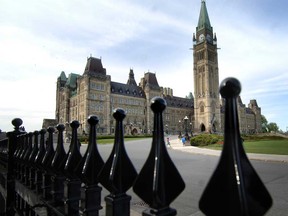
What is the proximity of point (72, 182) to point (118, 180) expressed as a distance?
0.69 m

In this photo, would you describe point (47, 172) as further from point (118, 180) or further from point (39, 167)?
point (118, 180)

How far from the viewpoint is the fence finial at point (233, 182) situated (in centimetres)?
81

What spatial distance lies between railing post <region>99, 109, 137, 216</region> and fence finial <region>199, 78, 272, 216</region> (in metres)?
0.54

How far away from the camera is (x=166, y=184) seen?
3.60 ft

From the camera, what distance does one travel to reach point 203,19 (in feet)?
290

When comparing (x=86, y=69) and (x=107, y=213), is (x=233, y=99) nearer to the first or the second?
(x=107, y=213)

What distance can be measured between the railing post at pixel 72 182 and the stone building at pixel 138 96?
6480 cm

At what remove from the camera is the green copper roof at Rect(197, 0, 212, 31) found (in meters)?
87.7

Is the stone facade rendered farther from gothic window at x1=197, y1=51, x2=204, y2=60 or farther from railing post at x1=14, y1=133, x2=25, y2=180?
railing post at x1=14, y1=133, x2=25, y2=180

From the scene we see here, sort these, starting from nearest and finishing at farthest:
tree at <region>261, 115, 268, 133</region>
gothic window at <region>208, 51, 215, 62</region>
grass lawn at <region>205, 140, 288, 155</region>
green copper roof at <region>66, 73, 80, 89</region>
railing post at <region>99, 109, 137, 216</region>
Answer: railing post at <region>99, 109, 137, 216</region>, grass lawn at <region>205, 140, 288, 155</region>, green copper roof at <region>66, 73, 80, 89</region>, gothic window at <region>208, 51, 215, 62</region>, tree at <region>261, 115, 268, 133</region>

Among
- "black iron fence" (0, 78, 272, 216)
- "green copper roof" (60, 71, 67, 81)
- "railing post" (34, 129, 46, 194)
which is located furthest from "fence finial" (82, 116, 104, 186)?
"green copper roof" (60, 71, 67, 81)

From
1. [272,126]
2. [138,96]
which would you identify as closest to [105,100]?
[138,96]

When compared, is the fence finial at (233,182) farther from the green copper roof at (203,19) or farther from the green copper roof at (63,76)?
the green copper roof at (203,19)

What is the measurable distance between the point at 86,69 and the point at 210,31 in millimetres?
49107
